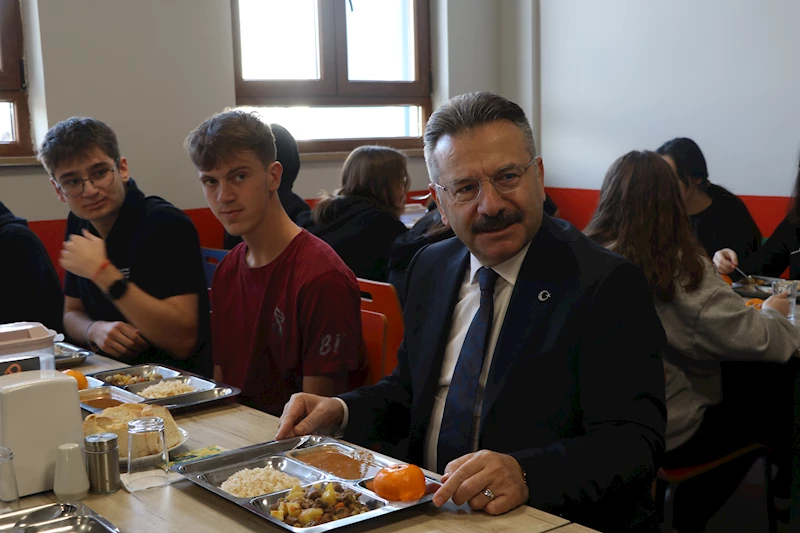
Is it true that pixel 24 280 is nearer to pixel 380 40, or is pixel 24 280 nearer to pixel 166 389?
pixel 166 389

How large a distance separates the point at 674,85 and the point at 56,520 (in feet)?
15.5

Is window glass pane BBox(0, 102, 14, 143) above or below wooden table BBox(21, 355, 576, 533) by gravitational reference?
above

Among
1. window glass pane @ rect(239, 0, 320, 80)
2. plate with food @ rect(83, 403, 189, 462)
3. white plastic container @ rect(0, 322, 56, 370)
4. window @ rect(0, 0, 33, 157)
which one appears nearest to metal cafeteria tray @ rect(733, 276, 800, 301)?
plate with food @ rect(83, 403, 189, 462)

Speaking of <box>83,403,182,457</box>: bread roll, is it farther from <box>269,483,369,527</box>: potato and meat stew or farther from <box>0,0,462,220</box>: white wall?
<box>0,0,462,220</box>: white wall

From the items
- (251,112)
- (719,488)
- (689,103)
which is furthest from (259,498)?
(689,103)

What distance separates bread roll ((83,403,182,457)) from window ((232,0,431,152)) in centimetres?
369

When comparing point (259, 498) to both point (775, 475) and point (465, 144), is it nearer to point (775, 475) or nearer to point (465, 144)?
point (465, 144)

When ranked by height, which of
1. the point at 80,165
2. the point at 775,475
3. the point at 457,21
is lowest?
the point at 775,475

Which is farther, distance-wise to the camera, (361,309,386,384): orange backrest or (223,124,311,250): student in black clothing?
(223,124,311,250): student in black clothing

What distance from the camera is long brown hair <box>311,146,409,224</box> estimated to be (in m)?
3.69

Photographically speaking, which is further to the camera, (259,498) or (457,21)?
(457,21)

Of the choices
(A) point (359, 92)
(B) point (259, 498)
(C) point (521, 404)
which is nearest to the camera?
(B) point (259, 498)

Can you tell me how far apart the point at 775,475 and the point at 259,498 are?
2.05 meters

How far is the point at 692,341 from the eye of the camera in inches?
96.3
